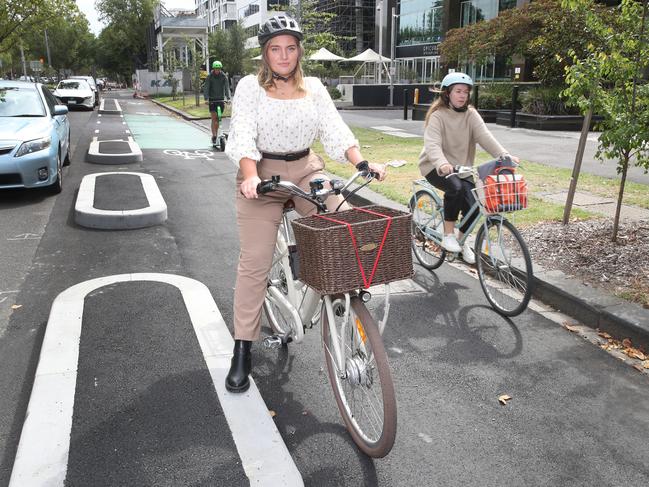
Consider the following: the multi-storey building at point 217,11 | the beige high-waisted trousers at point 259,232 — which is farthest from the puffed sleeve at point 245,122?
the multi-storey building at point 217,11

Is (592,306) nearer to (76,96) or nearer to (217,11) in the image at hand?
(76,96)

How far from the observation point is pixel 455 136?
17.9 ft

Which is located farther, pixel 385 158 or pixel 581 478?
pixel 385 158

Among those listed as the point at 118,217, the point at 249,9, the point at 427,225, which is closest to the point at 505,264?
the point at 427,225

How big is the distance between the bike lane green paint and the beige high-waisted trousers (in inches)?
520

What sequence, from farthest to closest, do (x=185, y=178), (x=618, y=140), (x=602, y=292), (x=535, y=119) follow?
(x=535, y=119) < (x=185, y=178) < (x=618, y=140) < (x=602, y=292)

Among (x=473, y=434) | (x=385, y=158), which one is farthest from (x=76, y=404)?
(x=385, y=158)

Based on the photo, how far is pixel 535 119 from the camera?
18.8m

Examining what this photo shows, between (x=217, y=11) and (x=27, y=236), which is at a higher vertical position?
(x=217, y=11)

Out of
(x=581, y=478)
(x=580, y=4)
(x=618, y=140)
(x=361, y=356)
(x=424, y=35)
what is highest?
(x=424, y=35)

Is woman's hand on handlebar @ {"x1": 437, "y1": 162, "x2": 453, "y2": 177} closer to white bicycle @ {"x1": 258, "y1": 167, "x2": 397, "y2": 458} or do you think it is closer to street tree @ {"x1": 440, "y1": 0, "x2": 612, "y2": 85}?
white bicycle @ {"x1": 258, "y1": 167, "x2": 397, "y2": 458}

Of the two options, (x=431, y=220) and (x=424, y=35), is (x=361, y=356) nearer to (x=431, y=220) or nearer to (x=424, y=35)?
(x=431, y=220)

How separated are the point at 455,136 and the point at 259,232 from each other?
2.74 metres

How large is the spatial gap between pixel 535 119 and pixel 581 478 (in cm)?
1759
